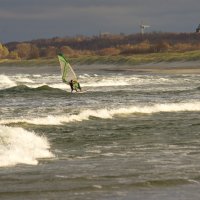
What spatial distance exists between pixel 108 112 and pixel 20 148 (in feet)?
31.3

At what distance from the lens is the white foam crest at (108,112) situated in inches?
795

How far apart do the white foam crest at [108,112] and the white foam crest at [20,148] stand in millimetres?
4374

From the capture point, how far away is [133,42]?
190 meters

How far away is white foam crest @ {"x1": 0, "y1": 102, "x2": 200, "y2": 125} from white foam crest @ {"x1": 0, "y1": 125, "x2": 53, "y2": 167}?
14.4ft


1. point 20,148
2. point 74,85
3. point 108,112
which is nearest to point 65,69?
point 74,85

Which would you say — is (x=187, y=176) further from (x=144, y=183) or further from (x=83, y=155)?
(x=83, y=155)

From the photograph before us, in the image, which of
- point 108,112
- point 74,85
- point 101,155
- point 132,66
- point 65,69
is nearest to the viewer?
point 101,155

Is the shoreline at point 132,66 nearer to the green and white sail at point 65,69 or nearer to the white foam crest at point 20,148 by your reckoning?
the green and white sail at point 65,69

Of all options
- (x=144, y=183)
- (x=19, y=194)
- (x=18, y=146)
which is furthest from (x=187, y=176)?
(x=18, y=146)

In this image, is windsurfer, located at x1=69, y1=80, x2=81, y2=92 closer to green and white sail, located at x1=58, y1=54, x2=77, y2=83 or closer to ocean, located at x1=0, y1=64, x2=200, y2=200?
green and white sail, located at x1=58, y1=54, x2=77, y2=83

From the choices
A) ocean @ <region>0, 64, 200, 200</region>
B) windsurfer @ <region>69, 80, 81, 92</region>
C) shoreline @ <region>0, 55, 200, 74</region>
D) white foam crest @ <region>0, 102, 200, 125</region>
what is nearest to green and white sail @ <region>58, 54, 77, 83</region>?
windsurfer @ <region>69, 80, 81, 92</region>

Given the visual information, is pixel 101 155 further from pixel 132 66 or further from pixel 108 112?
pixel 132 66

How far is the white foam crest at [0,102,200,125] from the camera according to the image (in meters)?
20.2

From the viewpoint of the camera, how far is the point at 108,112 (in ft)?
75.0
